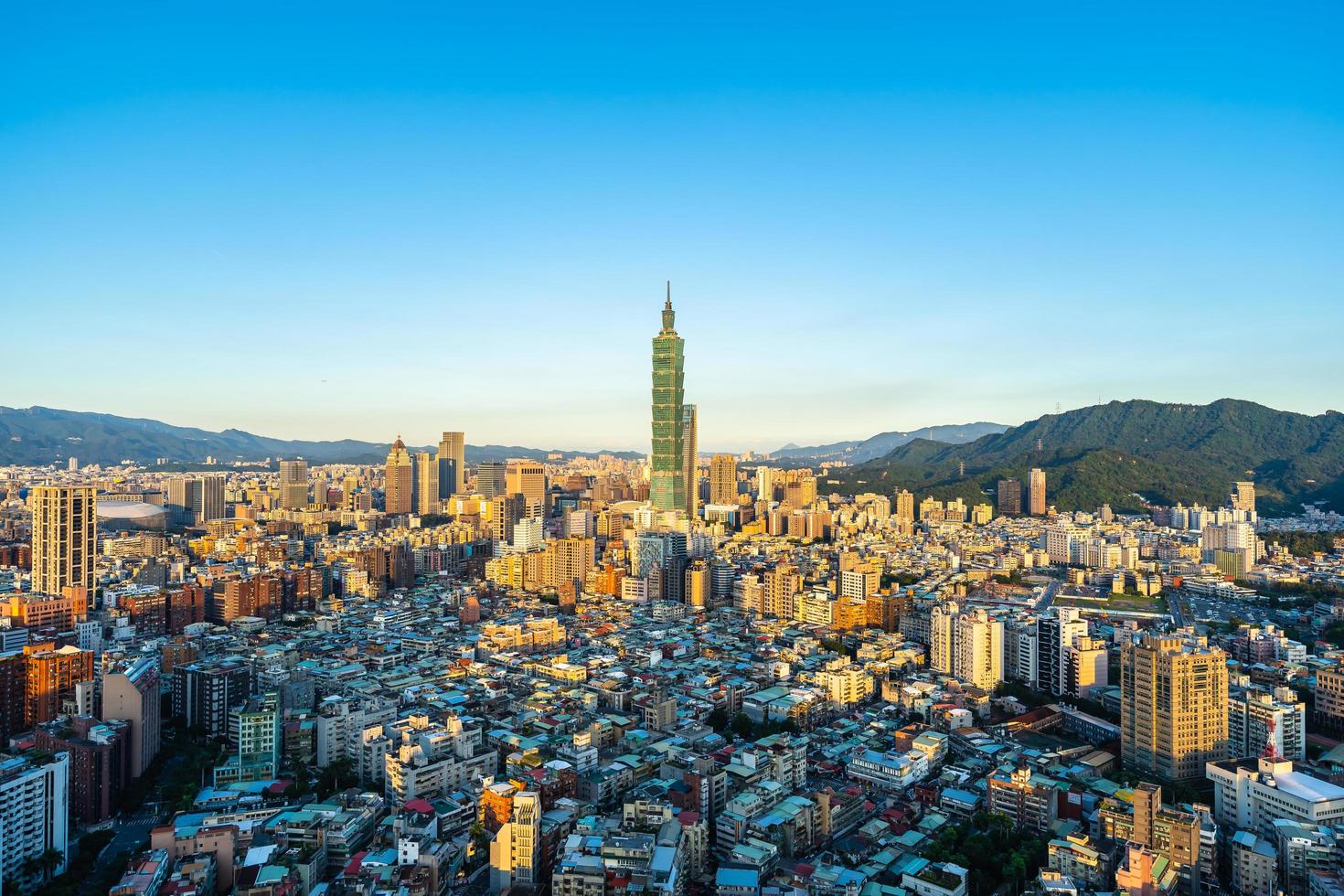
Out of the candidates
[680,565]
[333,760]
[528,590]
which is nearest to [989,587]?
[680,565]

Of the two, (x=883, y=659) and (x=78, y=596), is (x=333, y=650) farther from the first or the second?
(x=883, y=659)

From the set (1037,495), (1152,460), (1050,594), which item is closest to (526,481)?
(1037,495)

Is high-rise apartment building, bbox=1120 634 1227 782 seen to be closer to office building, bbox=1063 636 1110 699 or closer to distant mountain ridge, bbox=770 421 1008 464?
office building, bbox=1063 636 1110 699

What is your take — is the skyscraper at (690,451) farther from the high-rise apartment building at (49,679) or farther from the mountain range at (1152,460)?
the high-rise apartment building at (49,679)

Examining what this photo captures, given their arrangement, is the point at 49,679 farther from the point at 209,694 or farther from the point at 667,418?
the point at 667,418

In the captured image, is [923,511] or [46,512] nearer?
[46,512]

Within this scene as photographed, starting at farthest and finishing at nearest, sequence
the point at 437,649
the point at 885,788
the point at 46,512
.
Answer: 1. the point at 46,512
2. the point at 437,649
3. the point at 885,788
